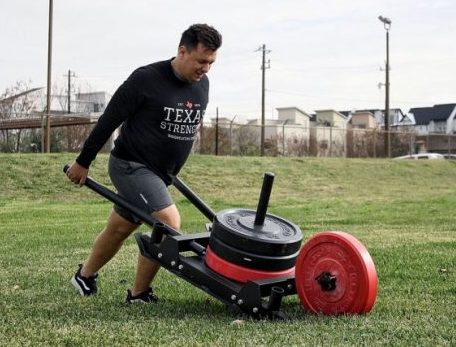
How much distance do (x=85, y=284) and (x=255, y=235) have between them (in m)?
1.64

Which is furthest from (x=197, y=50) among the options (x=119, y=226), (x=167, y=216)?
(x=119, y=226)

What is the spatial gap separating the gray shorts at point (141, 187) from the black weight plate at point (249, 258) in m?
0.58

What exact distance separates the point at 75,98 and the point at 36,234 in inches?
2086

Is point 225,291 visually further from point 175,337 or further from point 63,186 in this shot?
point 63,186

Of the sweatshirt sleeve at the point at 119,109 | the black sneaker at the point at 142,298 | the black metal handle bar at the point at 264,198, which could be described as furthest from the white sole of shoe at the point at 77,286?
the black metal handle bar at the point at 264,198

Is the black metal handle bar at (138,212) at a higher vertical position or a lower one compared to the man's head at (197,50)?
lower

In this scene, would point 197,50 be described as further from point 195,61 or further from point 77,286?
point 77,286

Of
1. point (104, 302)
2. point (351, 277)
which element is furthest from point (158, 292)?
point (351, 277)

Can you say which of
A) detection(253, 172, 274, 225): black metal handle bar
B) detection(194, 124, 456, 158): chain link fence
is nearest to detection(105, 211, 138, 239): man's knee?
detection(253, 172, 274, 225): black metal handle bar

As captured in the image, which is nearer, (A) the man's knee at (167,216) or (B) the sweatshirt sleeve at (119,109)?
(B) the sweatshirt sleeve at (119,109)

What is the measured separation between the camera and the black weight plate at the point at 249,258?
A: 4125mm

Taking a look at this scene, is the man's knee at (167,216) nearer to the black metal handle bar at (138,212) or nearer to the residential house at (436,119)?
the black metal handle bar at (138,212)

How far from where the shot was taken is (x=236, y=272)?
4156 mm

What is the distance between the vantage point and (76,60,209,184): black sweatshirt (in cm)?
455
